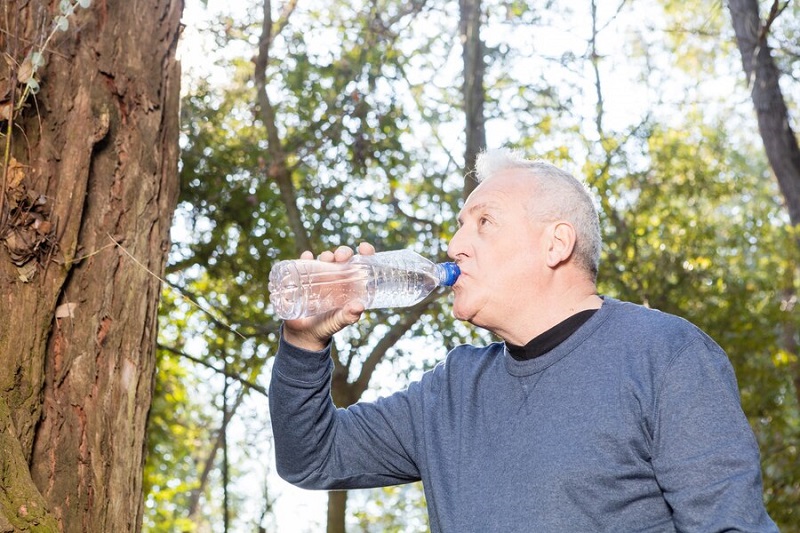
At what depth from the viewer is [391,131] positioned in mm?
5691

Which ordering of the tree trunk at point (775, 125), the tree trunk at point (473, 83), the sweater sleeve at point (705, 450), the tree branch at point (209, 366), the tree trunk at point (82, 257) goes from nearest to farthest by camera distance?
the sweater sleeve at point (705, 450) < the tree trunk at point (82, 257) < the tree branch at point (209, 366) < the tree trunk at point (473, 83) < the tree trunk at point (775, 125)

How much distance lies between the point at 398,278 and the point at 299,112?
3025 mm

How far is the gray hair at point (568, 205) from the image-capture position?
228 cm

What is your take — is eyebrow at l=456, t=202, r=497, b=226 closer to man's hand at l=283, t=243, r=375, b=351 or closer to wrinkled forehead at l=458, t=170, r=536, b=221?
wrinkled forehead at l=458, t=170, r=536, b=221

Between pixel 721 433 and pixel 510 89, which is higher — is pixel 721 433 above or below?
below

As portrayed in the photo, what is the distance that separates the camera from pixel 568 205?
7.54 feet

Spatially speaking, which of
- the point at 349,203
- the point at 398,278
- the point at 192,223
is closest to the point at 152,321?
the point at 398,278

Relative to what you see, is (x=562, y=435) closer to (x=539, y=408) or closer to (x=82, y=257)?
(x=539, y=408)

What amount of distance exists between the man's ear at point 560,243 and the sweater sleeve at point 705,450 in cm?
46

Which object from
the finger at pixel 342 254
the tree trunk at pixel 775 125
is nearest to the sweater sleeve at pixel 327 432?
the finger at pixel 342 254

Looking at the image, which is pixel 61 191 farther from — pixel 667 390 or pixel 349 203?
pixel 349 203

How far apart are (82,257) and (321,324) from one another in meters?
0.58

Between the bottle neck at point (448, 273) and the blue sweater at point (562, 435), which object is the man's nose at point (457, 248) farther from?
the blue sweater at point (562, 435)

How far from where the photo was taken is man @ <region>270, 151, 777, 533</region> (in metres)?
1.76
